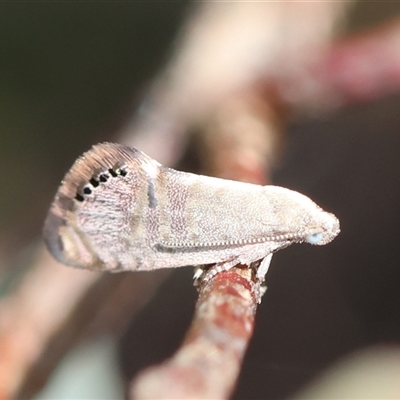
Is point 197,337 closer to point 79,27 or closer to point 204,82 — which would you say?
point 204,82

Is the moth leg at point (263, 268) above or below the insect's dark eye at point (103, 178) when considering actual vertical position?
below

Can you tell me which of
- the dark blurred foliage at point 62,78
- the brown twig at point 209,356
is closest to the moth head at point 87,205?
the brown twig at point 209,356

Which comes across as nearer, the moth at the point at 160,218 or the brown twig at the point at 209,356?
the brown twig at the point at 209,356

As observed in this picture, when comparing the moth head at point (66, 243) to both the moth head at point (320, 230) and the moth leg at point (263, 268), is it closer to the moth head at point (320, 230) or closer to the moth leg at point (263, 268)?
the moth leg at point (263, 268)

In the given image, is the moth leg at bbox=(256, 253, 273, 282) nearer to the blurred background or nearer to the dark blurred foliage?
the blurred background

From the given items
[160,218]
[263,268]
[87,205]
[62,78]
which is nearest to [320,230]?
[263,268]

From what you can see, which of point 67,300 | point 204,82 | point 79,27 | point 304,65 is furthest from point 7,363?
point 79,27
